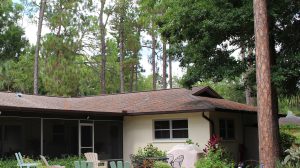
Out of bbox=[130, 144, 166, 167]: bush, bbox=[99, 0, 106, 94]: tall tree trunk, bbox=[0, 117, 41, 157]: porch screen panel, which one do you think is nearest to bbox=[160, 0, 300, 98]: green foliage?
bbox=[130, 144, 166, 167]: bush

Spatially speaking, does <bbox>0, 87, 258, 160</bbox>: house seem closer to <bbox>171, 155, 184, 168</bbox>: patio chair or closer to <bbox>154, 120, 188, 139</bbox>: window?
<bbox>154, 120, 188, 139</bbox>: window

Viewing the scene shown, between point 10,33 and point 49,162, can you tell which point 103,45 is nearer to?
point 10,33

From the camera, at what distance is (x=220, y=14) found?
1485 centimetres

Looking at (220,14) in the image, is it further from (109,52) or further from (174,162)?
(109,52)


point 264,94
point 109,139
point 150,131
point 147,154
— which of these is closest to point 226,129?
point 150,131

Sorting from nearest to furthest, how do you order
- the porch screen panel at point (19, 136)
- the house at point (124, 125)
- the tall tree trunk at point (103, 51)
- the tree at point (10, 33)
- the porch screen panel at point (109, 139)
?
the porch screen panel at point (19, 136)
the house at point (124, 125)
the porch screen panel at point (109, 139)
the tall tree trunk at point (103, 51)
the tree at point (10, 33)

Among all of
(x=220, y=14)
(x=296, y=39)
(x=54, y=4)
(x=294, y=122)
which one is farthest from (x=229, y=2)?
(x=294, y=122)

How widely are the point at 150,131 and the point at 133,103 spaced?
2263 mm

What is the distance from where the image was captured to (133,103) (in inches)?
838

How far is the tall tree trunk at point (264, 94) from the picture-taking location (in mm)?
A: 11328

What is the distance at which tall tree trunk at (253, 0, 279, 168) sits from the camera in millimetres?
11328

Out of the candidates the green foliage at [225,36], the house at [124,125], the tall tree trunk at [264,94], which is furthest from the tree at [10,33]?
the tall tree trunk at [264,94]

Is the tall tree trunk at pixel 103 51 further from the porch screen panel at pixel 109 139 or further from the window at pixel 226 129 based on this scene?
the window at pixel 226 129

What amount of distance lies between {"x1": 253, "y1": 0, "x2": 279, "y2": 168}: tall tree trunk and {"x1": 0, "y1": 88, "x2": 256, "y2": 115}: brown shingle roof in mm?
5500
